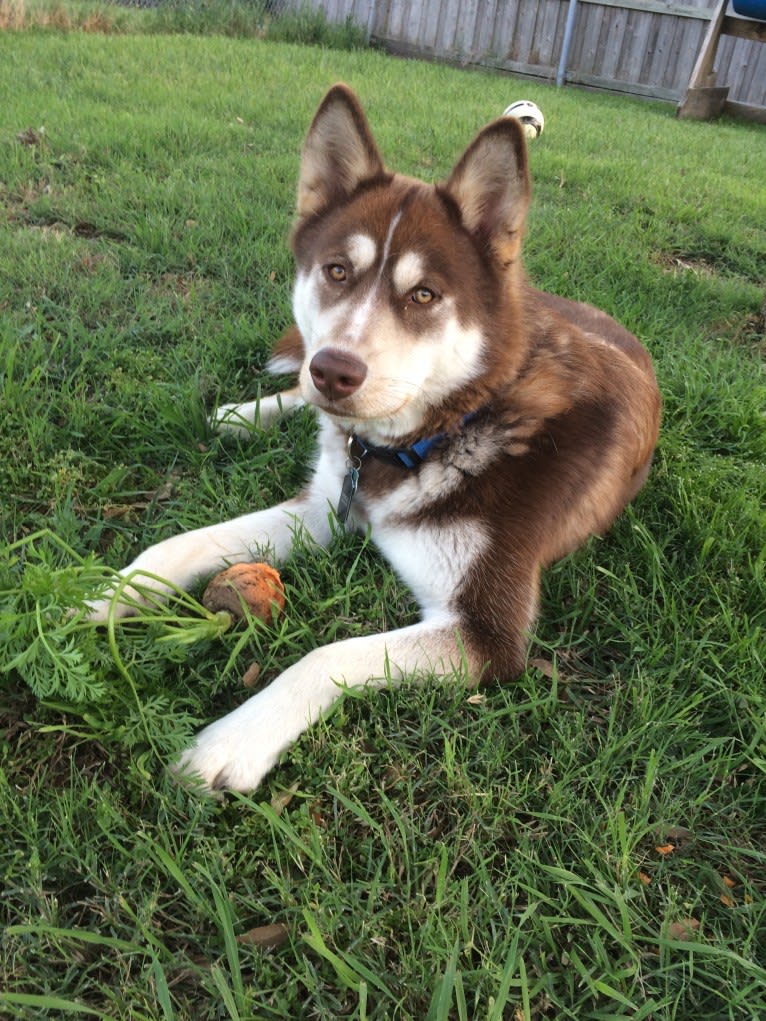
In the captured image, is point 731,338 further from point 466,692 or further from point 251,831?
point 251,831

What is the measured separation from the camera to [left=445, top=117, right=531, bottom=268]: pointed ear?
216cm

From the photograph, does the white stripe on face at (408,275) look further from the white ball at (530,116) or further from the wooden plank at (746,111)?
A: the wooden plank at (746,111)

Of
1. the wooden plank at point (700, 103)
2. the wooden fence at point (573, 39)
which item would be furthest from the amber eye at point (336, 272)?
the wooden fence at point (573, 39)

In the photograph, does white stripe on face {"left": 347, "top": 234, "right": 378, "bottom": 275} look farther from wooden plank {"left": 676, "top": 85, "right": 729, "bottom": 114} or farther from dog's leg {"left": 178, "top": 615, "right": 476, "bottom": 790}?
wooden plank {"left": 676, "top": 85, "right": 729, "bottom": 114}

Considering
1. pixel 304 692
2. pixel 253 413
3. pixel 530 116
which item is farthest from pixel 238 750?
pixel 530 116

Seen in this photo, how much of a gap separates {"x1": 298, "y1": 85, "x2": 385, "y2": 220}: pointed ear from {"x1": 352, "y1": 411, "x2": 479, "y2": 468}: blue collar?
871mm

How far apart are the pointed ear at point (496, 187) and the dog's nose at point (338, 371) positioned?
0.68 metres

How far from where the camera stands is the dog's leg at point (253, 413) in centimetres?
288

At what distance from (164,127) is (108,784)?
5.46 m

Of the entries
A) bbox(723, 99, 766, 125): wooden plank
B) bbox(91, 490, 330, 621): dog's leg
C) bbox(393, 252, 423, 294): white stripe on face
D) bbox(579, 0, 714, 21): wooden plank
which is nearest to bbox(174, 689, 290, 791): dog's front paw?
bbox(91, 490, 330, 621): dog's leg

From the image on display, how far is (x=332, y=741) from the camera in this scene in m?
1.81

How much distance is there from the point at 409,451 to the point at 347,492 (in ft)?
0.82

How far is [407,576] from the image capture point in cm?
222

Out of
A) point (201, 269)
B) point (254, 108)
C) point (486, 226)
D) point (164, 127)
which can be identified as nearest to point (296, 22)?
point (254, 108)
